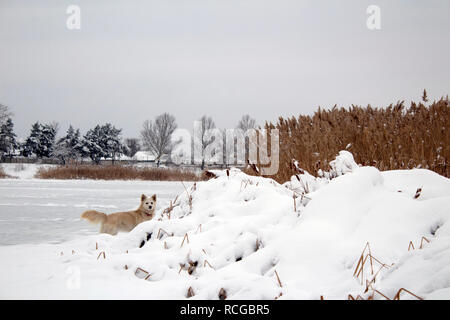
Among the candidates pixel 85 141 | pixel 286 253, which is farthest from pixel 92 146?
pixel 286 253

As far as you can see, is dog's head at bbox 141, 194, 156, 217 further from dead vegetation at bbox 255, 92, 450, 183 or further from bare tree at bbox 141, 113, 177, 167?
bare tree at bbox 141, 113, 177, 167

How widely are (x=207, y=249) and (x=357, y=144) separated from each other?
3439 mm

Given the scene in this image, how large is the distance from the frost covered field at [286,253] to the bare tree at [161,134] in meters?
56.0

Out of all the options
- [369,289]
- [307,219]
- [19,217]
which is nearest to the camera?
[369,289]

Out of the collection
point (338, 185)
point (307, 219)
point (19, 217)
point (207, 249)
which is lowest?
point (19, 217)

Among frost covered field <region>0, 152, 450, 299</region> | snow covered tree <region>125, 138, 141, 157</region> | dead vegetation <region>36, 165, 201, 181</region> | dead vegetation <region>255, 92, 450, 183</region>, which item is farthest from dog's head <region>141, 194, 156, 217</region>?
snow covered tree <region>125, 138, 141, 157</region>

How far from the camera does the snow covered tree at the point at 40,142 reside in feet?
194

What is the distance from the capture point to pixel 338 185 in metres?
3.13

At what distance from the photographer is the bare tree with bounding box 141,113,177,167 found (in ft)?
195

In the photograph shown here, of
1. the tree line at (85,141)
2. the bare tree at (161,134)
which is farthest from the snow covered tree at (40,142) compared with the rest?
the bare tree at (161,134)

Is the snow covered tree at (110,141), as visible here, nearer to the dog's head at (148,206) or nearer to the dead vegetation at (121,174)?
the dead vegetation at (121,174)

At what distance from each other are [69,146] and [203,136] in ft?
79.6
